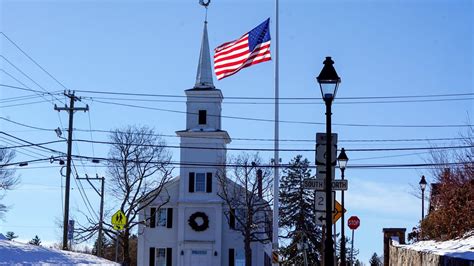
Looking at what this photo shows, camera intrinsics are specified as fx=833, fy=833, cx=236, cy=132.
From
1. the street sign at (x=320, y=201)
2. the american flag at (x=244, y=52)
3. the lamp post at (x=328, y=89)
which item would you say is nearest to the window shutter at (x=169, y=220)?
the american flag at (x=244, y=52)

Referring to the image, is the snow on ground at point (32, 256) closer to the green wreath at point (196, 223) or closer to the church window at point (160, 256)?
the green wreath at point (196, 223)

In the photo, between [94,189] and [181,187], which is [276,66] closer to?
[94,189]

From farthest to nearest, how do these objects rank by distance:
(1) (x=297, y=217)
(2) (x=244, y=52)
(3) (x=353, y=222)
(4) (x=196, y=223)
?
1. (1) (x=297, y=217)
2. (4) (x=196, y=223)
3. (3) (x=353, y=222)
4. (2) (x=244, y=52)

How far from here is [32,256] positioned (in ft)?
45.5

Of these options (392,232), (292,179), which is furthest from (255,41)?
(292,179)

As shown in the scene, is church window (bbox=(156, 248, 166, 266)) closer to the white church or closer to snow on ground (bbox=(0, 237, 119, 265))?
the white church

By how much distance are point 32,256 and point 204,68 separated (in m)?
50.3

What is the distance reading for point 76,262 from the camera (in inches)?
568

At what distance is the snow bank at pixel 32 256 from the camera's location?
44.0ft

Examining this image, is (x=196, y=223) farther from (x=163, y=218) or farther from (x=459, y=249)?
(x=459, y=249)

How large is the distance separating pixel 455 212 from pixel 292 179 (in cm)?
5674

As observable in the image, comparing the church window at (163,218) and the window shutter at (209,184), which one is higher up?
the window shutter at (209,184)

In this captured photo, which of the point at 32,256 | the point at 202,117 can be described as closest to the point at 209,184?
the point at 202,117

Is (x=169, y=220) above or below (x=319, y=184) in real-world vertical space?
below
